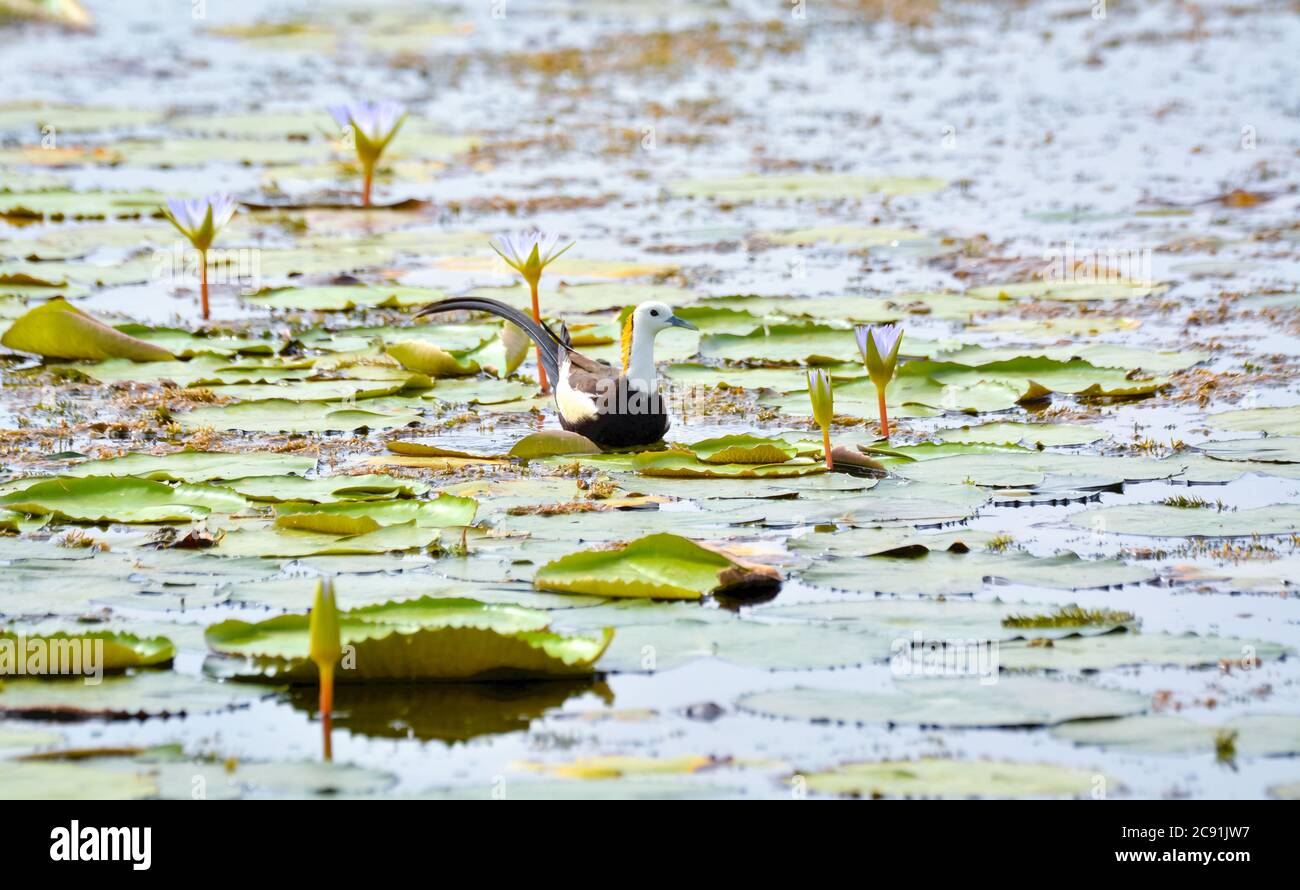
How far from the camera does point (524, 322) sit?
675cm

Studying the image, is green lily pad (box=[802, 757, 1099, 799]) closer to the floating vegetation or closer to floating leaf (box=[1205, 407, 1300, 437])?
the floating vegetation

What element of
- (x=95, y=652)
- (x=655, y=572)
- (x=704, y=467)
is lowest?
(x=95, y=652)

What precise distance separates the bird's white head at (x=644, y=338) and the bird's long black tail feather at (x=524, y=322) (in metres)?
0.53

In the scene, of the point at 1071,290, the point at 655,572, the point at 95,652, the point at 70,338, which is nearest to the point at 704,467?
the point at 655,572

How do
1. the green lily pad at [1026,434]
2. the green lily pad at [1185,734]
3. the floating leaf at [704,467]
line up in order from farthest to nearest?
1. the green lily pad at [1026,434]
2. the floating leaf at [704,467]
3. the green lily pad at [1185,734]

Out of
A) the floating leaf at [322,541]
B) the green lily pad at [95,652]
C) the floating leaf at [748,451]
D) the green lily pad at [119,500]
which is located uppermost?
the floating leaf at [748,451]

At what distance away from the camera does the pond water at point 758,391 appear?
372 cm

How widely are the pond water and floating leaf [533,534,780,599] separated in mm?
78

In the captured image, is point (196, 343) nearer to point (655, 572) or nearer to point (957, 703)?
point (655, 572)

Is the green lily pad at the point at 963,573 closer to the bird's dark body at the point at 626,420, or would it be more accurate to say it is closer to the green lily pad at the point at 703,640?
the green lily pad at the point at 703,640

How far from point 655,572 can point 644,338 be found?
1500 millimetres

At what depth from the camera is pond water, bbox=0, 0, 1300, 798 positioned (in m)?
3.72

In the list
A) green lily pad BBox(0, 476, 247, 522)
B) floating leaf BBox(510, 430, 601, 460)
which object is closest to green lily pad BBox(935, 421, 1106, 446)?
floating leaf BBox(510, 430, 601, 460)

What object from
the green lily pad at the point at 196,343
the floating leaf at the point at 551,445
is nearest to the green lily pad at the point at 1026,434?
the floating leaf at the point at 551,445
